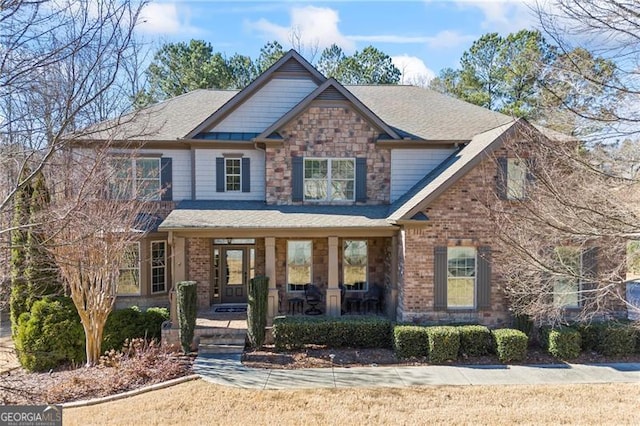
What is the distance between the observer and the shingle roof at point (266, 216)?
12719mm

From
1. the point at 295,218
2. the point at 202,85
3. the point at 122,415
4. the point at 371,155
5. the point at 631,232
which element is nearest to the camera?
the point at 631,232

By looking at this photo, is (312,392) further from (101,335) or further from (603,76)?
(603,76)

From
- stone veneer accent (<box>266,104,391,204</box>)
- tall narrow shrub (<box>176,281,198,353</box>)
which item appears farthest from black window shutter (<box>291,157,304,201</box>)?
tall narrow shrub (<box>176,281,198,353</box>)

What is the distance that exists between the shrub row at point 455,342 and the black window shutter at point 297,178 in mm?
5993

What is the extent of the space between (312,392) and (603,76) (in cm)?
787

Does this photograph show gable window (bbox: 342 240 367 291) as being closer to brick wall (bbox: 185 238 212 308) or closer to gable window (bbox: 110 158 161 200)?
brick wall (bbox: 185 238 212 308)

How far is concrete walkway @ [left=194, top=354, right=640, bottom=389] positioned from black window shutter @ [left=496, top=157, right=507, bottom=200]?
4769 mm

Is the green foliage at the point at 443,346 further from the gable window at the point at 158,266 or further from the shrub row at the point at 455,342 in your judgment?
the gable window at the point at 158,266

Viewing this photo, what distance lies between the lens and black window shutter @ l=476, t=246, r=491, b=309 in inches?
492

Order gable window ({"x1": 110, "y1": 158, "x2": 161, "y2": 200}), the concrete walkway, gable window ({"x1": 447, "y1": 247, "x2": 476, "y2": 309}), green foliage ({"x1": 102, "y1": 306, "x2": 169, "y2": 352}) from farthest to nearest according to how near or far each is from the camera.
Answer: gable window ({"x1": 110, "y1": 158, "x2": 161, "y2": 200}) < gable window ({"x1": 447, "y1": 247, "x2": 476, "y2": 309}) < green foliage ({"x1": 102, "y1": 306, "x2": 169, "y2": 352}) < the concrete walkway

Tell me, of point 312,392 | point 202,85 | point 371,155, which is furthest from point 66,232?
point 202,85

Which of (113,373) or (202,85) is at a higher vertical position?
(202,85)

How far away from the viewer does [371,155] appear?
15156 mm

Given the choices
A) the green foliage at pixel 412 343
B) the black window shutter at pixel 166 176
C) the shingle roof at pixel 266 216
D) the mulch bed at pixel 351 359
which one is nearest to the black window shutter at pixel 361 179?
the shingle roof at pixel 266 216
